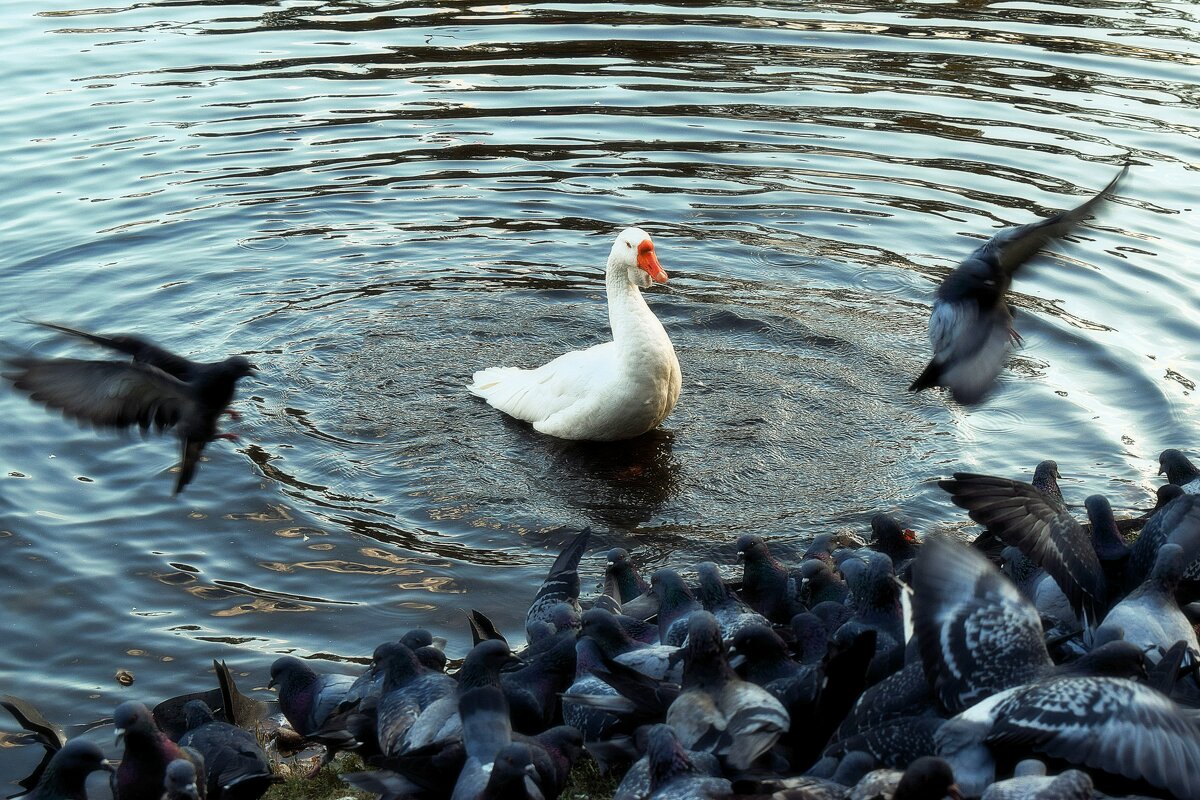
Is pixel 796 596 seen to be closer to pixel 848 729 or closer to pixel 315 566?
pixel 848 729

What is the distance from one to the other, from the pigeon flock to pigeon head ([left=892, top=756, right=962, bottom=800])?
11 mm

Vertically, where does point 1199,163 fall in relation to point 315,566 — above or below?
above

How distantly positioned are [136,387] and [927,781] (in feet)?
14.3

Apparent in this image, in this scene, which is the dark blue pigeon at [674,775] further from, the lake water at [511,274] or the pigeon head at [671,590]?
the lake water at [511,274]

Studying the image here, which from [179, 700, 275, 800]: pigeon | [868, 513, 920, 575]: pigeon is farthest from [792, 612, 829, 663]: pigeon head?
[179, 700, 275, 800]: pigeon

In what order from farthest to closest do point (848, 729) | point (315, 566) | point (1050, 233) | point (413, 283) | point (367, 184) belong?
point (367, 184) → point (413, 283) → point (315, 566) → point (1050, 233) → point (848, 729)

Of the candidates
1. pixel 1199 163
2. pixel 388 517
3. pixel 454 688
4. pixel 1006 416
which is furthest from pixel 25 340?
pixel 1199 163

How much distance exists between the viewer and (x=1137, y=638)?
6.26 meters

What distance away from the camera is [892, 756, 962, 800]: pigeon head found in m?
4.62

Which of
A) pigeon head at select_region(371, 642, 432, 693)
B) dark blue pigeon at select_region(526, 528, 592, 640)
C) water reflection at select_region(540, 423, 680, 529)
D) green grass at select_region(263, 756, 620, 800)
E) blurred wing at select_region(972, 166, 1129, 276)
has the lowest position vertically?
green grass at select_region(263, 756, 620, 800)

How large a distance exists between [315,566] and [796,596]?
306 centimetres

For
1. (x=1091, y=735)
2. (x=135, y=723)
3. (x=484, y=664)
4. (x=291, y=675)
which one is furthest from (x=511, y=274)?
(x=1091, y=735)

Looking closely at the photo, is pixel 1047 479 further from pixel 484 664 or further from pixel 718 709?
pixel 484 664

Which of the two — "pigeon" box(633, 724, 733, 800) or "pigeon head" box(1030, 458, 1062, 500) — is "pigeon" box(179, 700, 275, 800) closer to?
"pigeon" box(633, 724, 733, 800)
